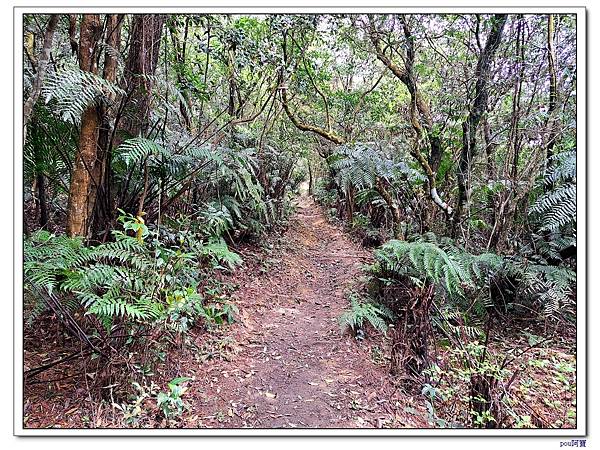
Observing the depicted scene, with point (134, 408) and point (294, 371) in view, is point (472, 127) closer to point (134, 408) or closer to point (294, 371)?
point (294, 371)

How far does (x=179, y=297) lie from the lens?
1900mm

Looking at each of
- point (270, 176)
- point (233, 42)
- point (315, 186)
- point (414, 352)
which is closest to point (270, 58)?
point (233, 42)

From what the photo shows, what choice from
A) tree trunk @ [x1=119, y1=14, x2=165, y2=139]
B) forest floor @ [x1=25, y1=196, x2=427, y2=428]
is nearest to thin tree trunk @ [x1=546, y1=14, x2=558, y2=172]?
forest floor @ [x1=25, y1=196, x2=427, y2=428]

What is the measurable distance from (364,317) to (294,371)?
840 mm

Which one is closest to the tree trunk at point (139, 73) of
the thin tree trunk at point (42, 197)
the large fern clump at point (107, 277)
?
the thin tree trunk at point (42, 197)

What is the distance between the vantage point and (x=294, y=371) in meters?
2.34

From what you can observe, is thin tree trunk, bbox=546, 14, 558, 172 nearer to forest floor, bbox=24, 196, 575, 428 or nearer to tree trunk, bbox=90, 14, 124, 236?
forest floor, bbox=24, 196, 575, 428

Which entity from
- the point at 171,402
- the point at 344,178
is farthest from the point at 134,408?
the point at 344,178

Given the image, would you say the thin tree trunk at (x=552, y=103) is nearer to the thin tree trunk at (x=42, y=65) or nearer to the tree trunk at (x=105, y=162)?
the tree trunk at (x=105, y=162)

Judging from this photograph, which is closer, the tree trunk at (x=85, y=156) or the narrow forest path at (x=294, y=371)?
the narrow forest path at (x=294, y=371)

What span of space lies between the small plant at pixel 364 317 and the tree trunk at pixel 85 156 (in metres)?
1.92

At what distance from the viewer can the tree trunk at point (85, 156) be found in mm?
2061

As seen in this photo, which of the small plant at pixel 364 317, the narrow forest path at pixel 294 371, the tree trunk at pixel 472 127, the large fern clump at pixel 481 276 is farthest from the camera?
the tree trunk at pixel 472 127
